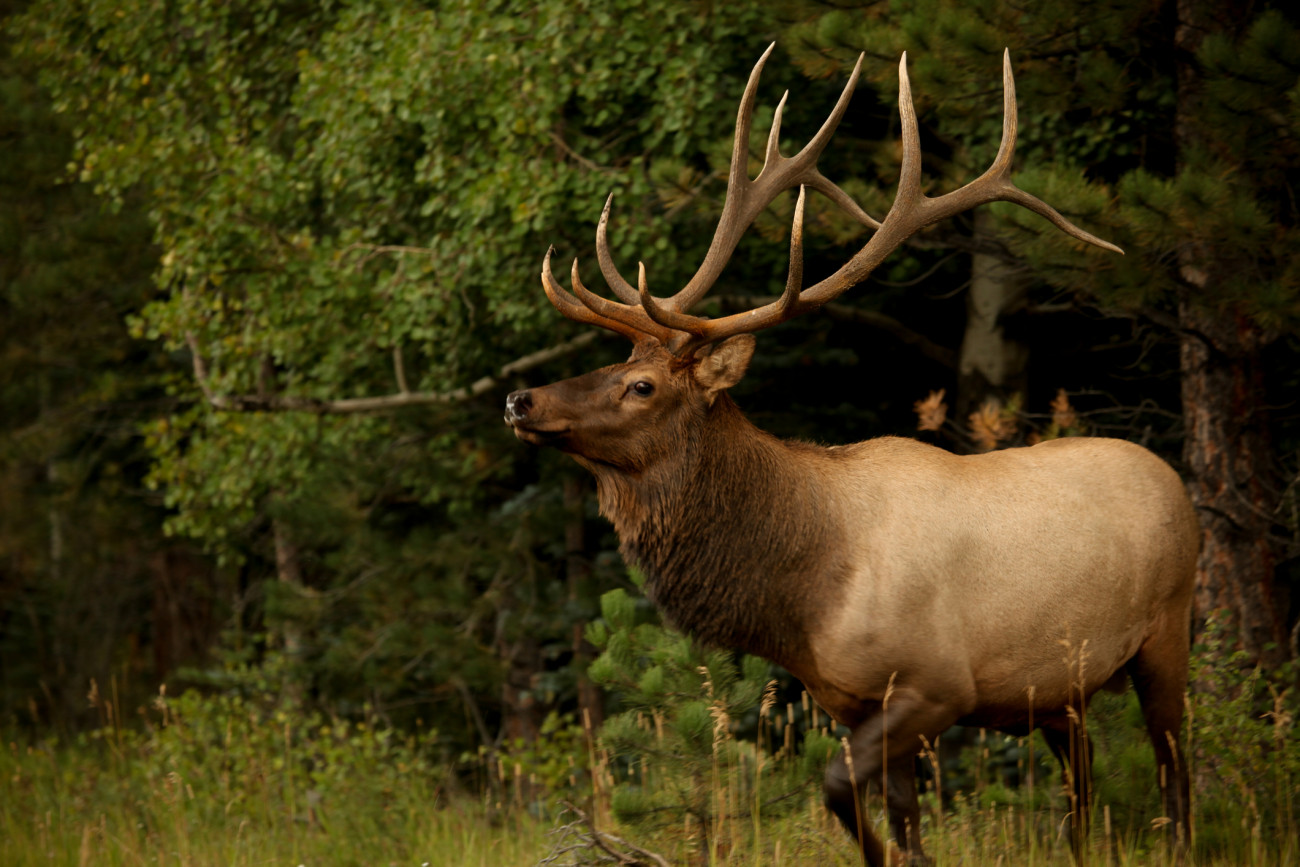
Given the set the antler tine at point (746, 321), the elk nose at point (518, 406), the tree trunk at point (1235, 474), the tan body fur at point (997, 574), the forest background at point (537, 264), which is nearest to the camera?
the tan body fur at point (997, 574)

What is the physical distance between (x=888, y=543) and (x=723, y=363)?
80 centimetres

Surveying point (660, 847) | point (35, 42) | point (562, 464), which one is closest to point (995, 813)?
point (660, 847)

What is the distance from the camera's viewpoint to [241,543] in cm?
1209

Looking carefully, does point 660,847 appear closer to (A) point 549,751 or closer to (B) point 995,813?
(B) point 995,813

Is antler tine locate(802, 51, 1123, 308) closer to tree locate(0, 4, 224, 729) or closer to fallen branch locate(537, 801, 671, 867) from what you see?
fallen branch locate(537, 801, 671, 867)

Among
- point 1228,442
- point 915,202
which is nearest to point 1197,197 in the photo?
point 915,202

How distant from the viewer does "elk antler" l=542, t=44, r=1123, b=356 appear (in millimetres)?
4203

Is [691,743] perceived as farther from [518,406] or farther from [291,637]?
[291,637]

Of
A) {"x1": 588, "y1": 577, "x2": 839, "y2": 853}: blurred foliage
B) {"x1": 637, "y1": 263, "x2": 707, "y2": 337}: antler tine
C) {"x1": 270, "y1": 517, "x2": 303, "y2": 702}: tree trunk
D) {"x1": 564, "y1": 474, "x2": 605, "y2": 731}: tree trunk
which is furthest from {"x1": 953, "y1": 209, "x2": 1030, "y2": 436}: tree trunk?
{"x1": 270, "y1": 517, "x2": 303, "y2": 702}: tree trunk

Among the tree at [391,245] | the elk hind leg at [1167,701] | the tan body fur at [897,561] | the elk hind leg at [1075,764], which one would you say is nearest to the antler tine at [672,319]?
the tan body fur at [897,561]

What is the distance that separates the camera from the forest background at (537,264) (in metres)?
5.12

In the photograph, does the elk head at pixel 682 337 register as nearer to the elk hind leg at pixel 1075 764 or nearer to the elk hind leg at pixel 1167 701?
the elk hind leg at pixel 1167 701

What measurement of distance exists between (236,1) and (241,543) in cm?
532

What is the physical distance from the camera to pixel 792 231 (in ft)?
14.2
